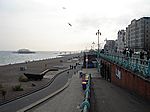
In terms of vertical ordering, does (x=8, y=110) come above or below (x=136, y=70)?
below

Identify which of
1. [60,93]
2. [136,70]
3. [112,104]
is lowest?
[60,93]

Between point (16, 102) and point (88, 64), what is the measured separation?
52512 mm

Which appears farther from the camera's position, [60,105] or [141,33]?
[141,33]

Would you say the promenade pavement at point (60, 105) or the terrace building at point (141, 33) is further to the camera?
the terrace building at point (141, 33)

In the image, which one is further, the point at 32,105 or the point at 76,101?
the point at 76,101

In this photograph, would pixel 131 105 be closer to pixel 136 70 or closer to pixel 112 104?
pixel 112 104

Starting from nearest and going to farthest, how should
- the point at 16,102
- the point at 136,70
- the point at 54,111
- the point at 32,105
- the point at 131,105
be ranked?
the point at 131,105 < the point at 136,70 < the point at 54,111 < the point at 32,105 < the point at 16,102

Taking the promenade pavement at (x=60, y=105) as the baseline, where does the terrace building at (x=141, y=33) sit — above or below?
above

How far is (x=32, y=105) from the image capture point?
991 inches

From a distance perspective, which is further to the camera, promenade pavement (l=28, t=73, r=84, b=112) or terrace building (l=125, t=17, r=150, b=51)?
terrace building (l=125, t=17, r=150, b=51)

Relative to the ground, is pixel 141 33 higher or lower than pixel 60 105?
higher

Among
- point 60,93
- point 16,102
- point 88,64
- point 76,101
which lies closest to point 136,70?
point 76,101

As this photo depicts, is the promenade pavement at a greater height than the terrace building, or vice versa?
the terrace building

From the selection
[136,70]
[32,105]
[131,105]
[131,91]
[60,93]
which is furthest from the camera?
[60,93]
